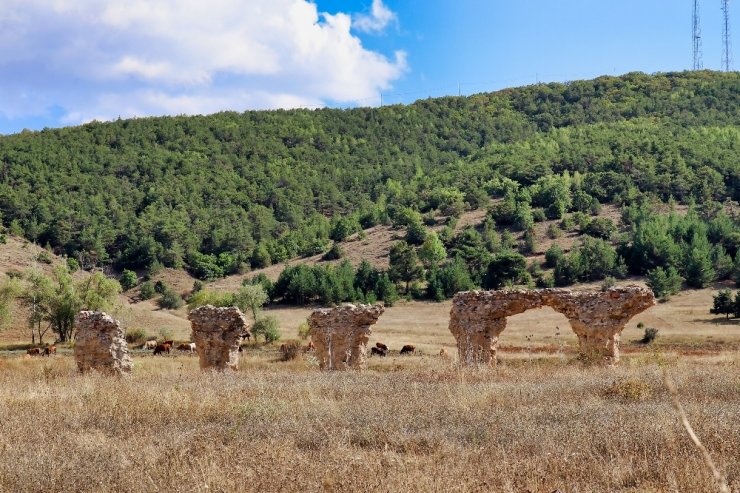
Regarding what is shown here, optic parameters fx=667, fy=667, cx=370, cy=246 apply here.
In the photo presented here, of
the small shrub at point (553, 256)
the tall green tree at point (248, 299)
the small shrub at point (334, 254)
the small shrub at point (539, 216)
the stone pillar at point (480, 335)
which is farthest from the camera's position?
the small shrub at point (539, 216)

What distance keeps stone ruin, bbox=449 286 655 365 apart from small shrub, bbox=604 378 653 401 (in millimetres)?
7118

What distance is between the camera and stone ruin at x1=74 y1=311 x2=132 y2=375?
18.4m

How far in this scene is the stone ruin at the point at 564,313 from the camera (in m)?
18.6

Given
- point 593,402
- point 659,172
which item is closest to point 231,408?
point 593,402

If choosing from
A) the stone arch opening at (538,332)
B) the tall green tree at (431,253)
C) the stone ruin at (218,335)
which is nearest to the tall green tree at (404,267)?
the tall green tree at (431,253)

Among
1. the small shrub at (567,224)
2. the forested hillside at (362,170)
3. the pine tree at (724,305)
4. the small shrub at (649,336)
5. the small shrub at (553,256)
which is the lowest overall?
the small shrub at (649,336)

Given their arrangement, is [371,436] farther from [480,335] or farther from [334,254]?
[334,254]

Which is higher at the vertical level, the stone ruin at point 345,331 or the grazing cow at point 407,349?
the stone ruin at point 345,331

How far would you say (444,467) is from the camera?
632cm

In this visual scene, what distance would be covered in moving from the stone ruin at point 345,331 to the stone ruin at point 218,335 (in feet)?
8.18

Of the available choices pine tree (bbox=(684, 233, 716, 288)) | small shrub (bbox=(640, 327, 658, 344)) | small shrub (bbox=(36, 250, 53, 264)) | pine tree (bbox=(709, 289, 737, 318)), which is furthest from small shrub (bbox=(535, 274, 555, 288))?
small shrub (bbox=(36, 250, 53, 264))

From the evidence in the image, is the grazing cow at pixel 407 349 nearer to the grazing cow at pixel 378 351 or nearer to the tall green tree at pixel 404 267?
the grazing cow at pixel 378 351

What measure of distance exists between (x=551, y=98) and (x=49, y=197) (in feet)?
425

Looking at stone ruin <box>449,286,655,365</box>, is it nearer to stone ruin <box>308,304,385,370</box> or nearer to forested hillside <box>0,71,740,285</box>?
stone ruin <box>308,304,385,370</box>
